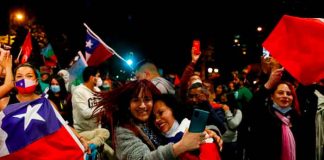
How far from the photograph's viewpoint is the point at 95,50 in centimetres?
991

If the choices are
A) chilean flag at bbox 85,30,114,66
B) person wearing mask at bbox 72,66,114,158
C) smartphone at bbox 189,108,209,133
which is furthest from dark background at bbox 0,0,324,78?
smartphone at bbox 189,108,209,133

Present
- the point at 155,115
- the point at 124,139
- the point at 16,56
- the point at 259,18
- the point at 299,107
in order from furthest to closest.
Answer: the point at 259,18
the point at 16,56
the point at 299,107
the point at 155,115
the point at 124,139

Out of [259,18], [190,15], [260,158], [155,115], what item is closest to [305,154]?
[260,158]

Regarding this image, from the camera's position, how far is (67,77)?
442 inches

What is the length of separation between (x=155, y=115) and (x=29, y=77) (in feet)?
7.80

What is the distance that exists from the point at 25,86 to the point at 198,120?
323 cm

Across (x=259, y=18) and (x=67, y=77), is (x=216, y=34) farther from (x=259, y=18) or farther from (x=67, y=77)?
(x=67, y=77)

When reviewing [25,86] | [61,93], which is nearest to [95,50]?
[61,93]

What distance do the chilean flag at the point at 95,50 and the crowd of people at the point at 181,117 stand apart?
137cm

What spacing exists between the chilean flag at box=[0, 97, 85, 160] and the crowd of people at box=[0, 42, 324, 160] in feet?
1.16

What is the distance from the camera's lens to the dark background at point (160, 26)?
102 ft

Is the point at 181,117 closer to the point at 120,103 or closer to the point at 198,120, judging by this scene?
the point at 120,103

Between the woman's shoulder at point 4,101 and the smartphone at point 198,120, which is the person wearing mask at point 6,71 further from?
the smartphone at point 198,120

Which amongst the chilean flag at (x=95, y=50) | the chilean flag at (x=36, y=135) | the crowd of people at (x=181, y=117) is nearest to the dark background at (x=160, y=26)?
the chilean flag at (x=95, y=50)
